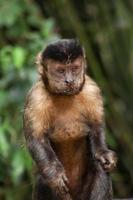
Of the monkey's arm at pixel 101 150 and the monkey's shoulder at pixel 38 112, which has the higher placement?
the monkey's shoulder at pixel 38 112

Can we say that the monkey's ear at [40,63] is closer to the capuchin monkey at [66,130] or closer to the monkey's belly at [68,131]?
the capuchin monkey at [66,130]

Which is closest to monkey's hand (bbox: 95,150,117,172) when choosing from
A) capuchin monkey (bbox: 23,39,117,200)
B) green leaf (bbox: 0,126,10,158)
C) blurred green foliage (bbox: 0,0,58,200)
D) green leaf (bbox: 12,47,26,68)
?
capuchin monkey (bbox: 23,39,117,200)

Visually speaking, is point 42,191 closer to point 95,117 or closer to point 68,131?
point 68,131

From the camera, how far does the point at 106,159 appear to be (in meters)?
6.10

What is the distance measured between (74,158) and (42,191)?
0.32 meters

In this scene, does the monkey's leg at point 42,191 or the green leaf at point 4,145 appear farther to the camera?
the green leaf at point 4,145

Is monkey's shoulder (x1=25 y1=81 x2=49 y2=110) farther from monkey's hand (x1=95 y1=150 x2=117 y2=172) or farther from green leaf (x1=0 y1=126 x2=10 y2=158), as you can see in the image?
green leaf (x1=0 y1=126 x2=10 y2=158)

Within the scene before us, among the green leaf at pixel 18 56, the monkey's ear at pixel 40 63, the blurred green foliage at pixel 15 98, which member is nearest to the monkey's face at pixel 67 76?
the monkey's ear at pixel 40 63

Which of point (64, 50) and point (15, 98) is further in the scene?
point (15, 98)

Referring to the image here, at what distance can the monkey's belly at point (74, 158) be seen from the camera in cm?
634

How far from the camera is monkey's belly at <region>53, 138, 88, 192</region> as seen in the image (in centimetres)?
634

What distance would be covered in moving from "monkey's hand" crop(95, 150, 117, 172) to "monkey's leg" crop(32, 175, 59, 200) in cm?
42

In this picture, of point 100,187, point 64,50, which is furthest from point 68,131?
point 64,50

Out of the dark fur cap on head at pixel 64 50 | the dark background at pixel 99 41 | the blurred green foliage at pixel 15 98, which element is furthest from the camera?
the dark background at pixel 99 41
